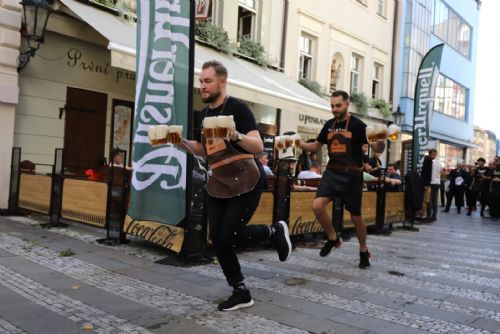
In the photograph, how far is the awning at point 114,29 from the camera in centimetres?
773

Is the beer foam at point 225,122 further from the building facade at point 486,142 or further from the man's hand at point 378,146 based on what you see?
the building facade at point 486,142

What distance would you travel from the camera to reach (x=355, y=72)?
19.6m

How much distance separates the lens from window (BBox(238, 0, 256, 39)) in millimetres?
14477

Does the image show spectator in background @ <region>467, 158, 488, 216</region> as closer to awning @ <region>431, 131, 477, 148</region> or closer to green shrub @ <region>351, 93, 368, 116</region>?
green shrub @ <region>351, 93, 368, 116</region>

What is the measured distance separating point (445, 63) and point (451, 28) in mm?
2377

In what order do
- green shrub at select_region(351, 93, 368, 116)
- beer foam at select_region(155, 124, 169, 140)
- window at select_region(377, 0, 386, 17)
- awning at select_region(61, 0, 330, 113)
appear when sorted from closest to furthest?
beer foam at select_region(155, 124, 169, 140) < awning at select_region(61, 0, 330, 113) < green shrub at select_region(351, 93, 368, 116) < window at select_region(377, 0, 386, 17)

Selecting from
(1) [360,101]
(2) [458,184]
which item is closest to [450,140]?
(1) [360,101]

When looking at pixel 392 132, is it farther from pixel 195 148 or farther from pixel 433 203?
pixel 433 203

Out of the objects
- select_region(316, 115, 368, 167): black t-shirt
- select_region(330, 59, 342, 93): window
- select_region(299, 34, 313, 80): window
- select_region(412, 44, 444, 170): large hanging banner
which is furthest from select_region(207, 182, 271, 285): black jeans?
select_region(330, 59, 342, 93): window

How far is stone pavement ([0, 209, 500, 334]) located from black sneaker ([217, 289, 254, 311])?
0.17 ft

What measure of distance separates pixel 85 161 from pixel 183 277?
6820 millimetres

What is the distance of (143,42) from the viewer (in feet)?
18.9

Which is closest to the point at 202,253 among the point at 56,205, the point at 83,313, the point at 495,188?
the point at 83,313

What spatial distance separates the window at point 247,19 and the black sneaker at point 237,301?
38.6ft
